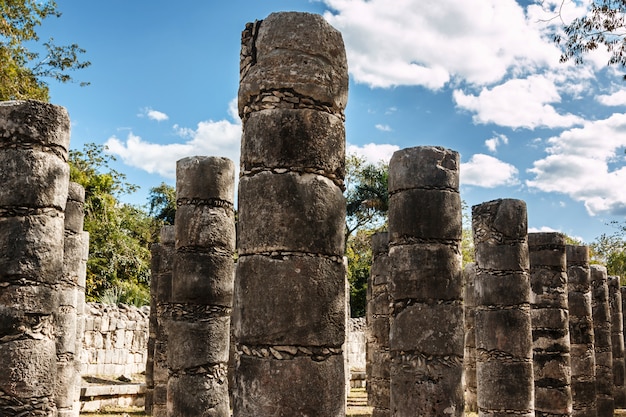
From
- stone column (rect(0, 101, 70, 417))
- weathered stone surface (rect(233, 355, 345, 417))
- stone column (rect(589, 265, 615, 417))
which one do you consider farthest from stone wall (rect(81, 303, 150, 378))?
weathered stone surface (rect(233, 355, 345, 417))

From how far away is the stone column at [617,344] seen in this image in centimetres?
2009

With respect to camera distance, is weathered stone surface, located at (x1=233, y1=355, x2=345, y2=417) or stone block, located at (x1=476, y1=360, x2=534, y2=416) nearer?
weathered stone surface, located at (x1=233, y1=355, x2=345, y2=417)

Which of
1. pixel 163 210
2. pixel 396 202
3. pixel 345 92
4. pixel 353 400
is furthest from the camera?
pixel 163 210

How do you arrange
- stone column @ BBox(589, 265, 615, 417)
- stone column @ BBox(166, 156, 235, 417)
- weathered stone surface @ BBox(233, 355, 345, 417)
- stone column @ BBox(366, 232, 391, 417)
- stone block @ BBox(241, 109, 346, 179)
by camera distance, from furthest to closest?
stone column @ BBox(589, 265, 615, 417)
stone column @ BBox(366, 232, 391, 417)
stone column @ BBox(166, 156, 235, 417)
stone block @ BBox(241, 109, 346, 179)
weathered stone surface @ BBox(233, 355, 345, 417)

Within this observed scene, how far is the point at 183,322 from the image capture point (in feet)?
33.6

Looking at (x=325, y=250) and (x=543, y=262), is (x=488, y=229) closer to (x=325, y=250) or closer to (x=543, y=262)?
(x=543, y=262)

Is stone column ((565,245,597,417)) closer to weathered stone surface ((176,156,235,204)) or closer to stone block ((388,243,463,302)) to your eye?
stone block ((388,243,463,302))

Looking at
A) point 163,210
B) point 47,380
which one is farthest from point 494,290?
point 163,210

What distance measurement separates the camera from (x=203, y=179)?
1076cm

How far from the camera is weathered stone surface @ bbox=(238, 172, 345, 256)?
18.7 feet

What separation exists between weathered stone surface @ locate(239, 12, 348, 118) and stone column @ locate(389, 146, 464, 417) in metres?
3.52

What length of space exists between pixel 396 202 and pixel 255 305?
4506 millimetres

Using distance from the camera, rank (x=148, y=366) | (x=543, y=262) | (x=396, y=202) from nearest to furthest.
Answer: (x=396, y=202)
(x=543, y=262)
(x=148, y=366)

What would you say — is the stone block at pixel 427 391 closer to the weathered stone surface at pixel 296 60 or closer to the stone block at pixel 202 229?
the stone block at pixel 202 229
